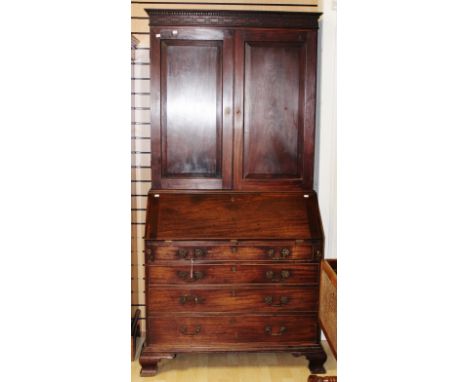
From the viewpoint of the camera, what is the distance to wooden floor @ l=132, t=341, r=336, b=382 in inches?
140

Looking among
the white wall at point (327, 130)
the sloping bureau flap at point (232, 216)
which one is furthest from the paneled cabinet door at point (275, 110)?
the white wall at point (327, 130)

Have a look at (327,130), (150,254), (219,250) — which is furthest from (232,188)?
(327,130)

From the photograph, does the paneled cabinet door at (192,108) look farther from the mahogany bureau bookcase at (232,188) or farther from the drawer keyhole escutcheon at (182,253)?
the drawer keyhole escutcheon at (182,253)

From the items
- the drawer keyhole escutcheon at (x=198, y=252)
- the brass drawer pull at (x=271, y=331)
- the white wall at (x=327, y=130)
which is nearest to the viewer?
the drawer keyhole escutcheon at (x=198, y=252)

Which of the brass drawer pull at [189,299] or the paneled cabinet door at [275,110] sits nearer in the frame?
the brass drawer pull at [189,299]

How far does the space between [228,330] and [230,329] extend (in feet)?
0.05

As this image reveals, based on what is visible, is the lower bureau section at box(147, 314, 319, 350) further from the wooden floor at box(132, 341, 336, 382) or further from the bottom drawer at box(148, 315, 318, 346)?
the wooden floor at box(132, 341, 336, 382)

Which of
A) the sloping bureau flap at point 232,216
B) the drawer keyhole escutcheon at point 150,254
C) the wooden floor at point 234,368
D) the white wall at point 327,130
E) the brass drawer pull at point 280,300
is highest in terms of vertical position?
the white wall at point 327,130

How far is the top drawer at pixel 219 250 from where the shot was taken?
350 cm

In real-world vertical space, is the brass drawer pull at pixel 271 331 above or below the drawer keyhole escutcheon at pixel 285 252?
below

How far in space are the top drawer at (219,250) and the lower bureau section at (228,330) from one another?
1.24ft

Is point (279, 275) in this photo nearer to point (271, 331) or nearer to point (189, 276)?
point (271, 331)

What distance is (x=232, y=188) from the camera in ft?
12.2
